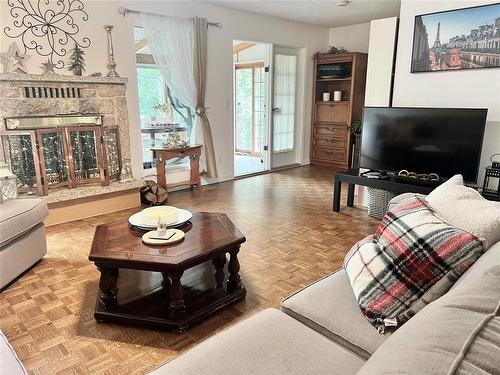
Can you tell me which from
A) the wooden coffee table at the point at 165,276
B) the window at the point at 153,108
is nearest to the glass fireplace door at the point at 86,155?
the window at the point at 153,108

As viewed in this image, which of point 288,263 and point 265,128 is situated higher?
point 265,128

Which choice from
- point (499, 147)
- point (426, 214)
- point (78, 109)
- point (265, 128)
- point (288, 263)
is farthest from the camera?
point (265, 128)

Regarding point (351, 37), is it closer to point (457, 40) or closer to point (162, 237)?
point (457, 40)

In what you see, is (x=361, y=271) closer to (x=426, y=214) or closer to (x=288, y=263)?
(x=426, y=214)

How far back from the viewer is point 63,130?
357 cm

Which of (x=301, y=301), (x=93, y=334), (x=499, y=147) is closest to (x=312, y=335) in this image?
(x=301, y=301)

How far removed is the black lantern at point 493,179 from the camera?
3.01 metres

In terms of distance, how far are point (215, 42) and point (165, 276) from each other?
359cm

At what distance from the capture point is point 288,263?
2697 mm

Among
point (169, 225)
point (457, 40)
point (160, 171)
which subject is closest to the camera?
point (169, 225)

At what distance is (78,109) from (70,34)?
0.76m

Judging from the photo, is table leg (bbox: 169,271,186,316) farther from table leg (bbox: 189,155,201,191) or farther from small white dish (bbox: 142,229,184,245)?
table leg (bbox: 189,155,201,191)

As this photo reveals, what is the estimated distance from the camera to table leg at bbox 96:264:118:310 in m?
1.96

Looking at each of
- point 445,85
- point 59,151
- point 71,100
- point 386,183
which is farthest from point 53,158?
point 445,85
